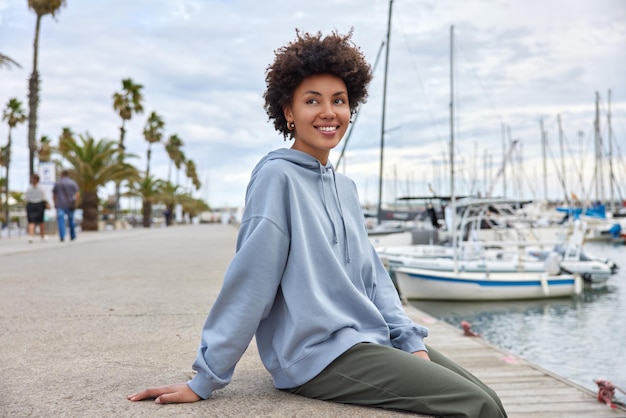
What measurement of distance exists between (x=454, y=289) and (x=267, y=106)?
13.8m

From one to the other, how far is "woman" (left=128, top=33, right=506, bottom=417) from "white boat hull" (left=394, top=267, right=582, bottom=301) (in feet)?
43.8

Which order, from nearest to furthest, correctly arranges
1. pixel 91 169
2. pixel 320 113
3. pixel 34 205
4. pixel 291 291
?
1. pixel 291 291
2. pixel 320 113
3. pixel 34 205
4. pixel 91 169

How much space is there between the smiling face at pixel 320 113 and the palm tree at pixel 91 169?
2788 cm

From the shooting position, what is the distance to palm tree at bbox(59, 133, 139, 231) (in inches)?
1107

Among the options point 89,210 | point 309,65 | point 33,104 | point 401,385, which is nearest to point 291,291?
point 401,385

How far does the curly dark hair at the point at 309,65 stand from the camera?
219cm

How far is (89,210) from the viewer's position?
94.6 ft

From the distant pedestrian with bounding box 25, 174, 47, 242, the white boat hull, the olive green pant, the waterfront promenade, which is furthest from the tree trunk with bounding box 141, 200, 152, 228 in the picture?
the olive green pant

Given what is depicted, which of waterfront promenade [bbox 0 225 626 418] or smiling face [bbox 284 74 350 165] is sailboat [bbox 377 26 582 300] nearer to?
waterfront promenade [bbox 0 225 626 418]

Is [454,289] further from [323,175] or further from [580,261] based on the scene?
[323,175]

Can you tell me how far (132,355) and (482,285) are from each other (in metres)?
13.2

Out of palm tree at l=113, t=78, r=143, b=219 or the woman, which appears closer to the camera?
the woman

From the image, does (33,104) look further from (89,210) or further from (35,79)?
(89,210)

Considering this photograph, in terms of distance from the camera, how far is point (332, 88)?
222 cm
